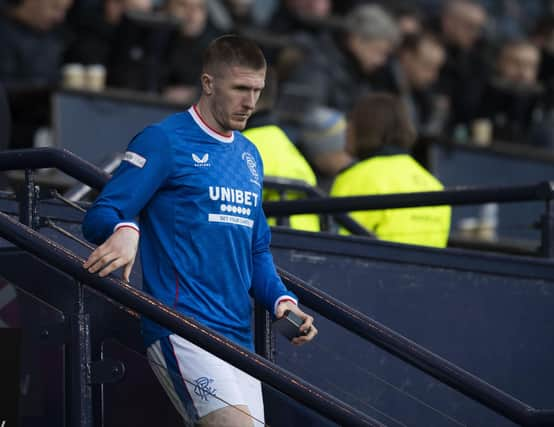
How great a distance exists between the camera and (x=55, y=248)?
3.96 metres

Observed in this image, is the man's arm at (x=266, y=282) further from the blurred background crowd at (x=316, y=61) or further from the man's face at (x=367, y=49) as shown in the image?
the man's face at (x=367, y=49)

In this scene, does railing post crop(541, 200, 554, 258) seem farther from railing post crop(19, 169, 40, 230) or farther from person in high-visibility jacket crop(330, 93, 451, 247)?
railing post crop(19, 169, 40, 230)

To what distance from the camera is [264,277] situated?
4262mm

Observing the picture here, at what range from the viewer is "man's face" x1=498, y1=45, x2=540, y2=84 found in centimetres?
1370

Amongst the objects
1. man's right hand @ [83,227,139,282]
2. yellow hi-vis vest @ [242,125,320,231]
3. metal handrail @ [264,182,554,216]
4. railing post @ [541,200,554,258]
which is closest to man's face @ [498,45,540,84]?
yellow hi-vis vest @ [242,125,320,231]

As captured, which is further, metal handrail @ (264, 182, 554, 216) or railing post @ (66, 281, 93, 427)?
metal handrail @ (264, 182, 554, 216)

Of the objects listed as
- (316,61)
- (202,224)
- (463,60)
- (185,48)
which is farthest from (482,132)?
(202,224)

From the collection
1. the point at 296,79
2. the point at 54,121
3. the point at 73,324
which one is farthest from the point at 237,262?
the point at 296,79

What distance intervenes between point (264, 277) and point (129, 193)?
59 centimetres

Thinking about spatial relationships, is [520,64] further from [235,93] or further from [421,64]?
[235,93]

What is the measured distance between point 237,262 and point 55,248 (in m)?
0.56

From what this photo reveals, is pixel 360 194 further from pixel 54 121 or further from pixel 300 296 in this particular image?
pixel 54 121

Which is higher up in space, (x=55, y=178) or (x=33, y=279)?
(x=33, y=279)

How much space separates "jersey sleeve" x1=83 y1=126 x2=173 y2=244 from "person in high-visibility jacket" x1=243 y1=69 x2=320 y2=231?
2.70 meters
